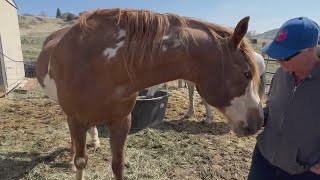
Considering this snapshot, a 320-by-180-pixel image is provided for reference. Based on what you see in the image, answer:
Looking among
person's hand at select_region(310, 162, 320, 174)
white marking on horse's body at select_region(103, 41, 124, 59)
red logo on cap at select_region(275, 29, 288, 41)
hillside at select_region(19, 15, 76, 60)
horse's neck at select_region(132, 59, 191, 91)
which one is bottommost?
hillside at select_region(19, 15, 76, 60)

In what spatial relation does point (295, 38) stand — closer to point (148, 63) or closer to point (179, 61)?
point (179, 61)

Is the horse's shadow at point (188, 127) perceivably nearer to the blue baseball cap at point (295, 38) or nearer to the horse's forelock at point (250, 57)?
the horse's forelock at point (250, 57)

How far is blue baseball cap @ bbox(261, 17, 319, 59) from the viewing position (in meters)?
1.61

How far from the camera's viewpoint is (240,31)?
2.05 metres

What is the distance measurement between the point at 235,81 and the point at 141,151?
245 cm

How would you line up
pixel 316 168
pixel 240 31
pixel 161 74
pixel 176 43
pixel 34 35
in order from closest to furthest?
pixel 316 168 → pixel 240 31 → pixel 176 43 → pixel 161 74 → pixel 34 35

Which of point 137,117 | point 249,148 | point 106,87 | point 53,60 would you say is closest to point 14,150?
point 137,117

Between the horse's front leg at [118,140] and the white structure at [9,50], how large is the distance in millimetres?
5310

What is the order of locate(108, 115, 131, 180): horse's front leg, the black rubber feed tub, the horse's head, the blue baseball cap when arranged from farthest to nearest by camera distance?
the black rubber feed tub, locate(108, 115, 131, 180): horse's front leg, the horse's head, the blue baseball cap

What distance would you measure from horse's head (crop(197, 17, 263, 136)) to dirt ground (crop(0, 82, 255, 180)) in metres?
1.72

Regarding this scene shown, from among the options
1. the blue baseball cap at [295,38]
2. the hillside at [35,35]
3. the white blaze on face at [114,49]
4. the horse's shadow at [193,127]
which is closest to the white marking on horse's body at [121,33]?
the white blaze on face at [114,49]

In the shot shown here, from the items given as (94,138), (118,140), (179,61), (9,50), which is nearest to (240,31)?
(179,61)

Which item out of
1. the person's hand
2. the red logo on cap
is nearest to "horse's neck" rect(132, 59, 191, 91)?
the red logo on cap

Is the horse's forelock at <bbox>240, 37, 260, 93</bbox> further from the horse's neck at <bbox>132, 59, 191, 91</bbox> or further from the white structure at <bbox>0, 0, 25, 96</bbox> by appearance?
the white structure at <bbox>0, 0, 25, 96</bbox>
